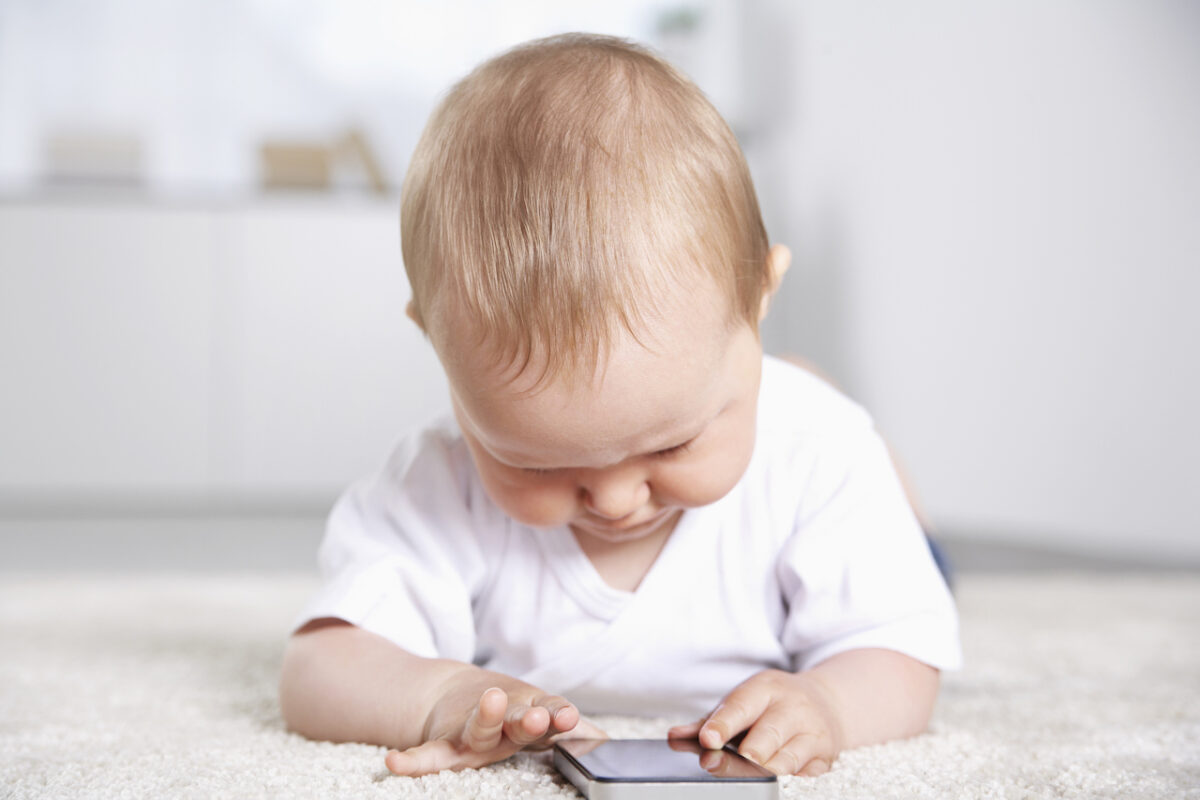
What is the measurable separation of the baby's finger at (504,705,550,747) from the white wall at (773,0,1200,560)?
1078mm

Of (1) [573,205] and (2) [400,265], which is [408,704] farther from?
(2) [400,265]

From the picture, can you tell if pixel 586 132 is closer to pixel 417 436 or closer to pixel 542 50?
pixel 542 50

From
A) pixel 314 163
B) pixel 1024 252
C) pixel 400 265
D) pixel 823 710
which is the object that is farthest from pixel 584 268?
pixel 314 163

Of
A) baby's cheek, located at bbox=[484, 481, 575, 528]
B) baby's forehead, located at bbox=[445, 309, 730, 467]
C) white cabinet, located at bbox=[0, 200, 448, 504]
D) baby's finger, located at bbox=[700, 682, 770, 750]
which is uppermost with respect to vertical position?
baby's forehead, located at bbox=[445, 309, 730, 467]

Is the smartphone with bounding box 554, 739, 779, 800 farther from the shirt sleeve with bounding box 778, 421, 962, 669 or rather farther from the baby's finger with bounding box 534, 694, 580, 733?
the shirt sleeve with bounding box 778, 421, 962, 669

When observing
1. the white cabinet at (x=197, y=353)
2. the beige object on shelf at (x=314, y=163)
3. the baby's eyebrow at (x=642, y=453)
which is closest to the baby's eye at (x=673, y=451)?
the baby's eyebrow at (x=642, y=453)

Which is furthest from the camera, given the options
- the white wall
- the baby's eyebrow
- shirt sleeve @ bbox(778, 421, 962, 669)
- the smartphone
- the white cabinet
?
the white cabinet

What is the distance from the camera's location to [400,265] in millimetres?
2381

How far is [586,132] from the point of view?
0.52 m

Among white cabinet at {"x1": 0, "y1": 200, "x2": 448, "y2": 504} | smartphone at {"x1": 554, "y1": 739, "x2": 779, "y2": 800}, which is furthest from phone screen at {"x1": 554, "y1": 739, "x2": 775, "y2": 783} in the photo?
white cabinet at {"x1": 0, "y1": 200, "x2": 448, "y2": 504}

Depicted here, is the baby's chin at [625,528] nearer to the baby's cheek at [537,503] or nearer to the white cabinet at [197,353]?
the baby's cheek at [537,503]

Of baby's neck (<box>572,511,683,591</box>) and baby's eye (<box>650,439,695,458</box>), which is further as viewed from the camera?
baby's neck (<box>572,511,683,591</box>)

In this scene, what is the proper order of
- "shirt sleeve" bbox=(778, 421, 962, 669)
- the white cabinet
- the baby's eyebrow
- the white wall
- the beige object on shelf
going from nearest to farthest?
the baby's eyebrow, "shirt sleeve" bbox=(778, 421, 962, 669), the white wall, the white cabinet, the beige object on shelf

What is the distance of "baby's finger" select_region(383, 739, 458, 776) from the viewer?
48cm
